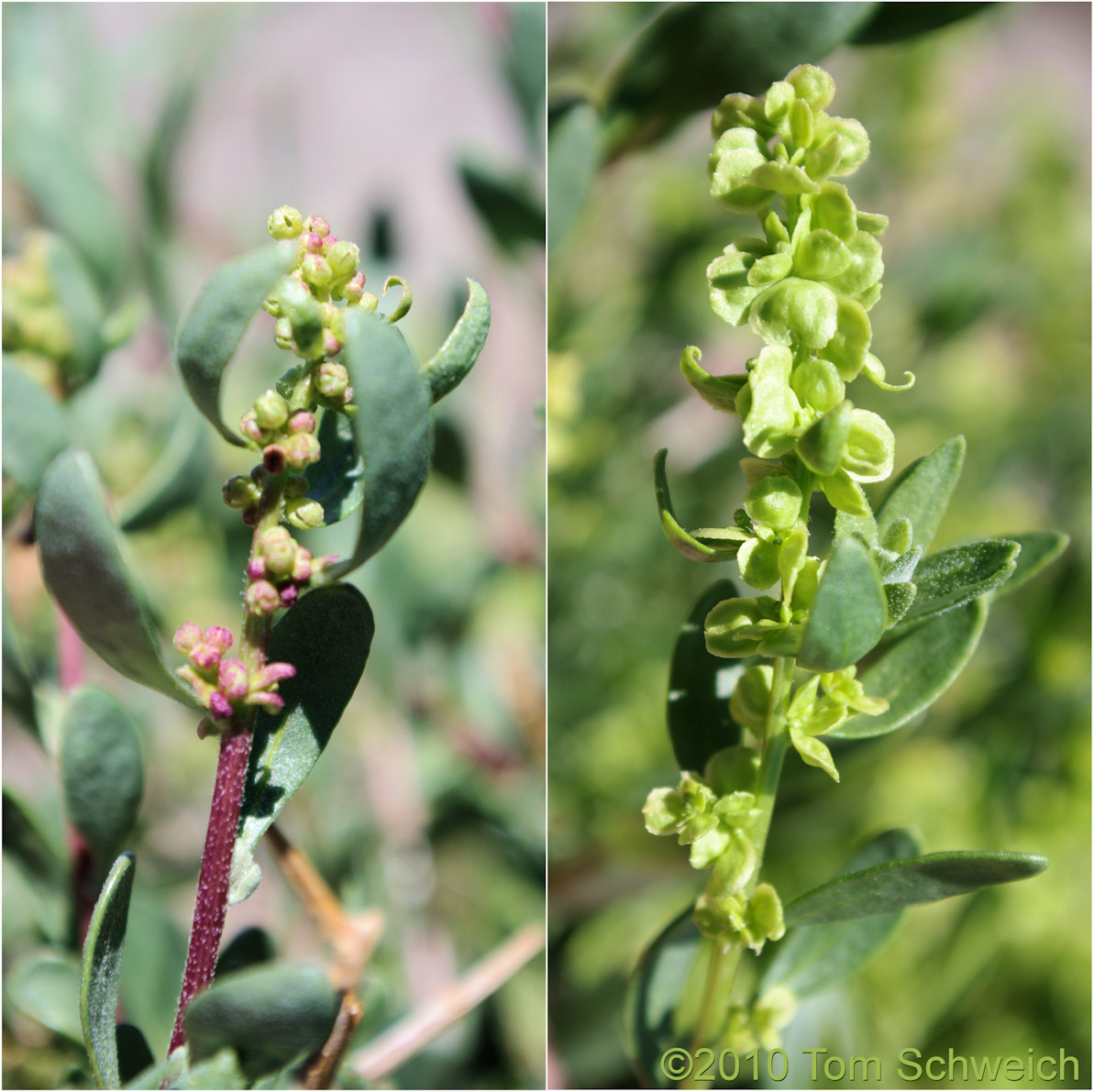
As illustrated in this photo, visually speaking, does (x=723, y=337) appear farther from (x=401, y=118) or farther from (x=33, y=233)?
(x=33, y=233)

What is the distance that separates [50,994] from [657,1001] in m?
0.17

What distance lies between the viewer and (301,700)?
0.80 feet

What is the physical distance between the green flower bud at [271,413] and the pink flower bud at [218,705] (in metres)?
0.06

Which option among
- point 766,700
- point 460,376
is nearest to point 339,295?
point 460,376

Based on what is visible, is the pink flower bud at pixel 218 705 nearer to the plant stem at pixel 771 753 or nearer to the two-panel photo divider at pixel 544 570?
the two-panel photo divider at pixel 544 570

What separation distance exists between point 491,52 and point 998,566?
0.42 metres

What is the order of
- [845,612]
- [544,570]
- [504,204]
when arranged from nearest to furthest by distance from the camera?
[845,612] → [504,204] → [544,570]

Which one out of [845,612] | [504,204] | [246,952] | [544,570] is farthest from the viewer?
[544,570]

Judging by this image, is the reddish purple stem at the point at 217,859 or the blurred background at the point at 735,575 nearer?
the reddish purple stem at the point at 217,859

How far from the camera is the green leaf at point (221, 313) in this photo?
0.20 meters

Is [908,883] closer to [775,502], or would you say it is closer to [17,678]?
[775,502]

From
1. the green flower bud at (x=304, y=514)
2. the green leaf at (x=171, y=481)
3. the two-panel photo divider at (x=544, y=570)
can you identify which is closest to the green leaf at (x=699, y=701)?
the two-panel photo divider at (x=544, y=570)

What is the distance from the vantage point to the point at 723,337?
0.92 m

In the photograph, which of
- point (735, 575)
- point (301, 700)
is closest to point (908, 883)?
point (301, 700)
